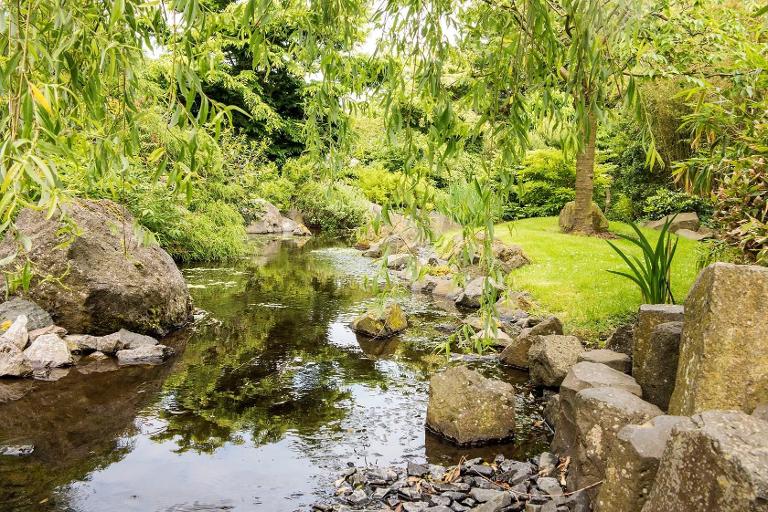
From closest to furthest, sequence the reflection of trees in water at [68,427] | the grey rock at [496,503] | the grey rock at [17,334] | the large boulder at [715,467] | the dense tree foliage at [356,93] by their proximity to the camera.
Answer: the dense tree foliage at [356,93] < the large boulder at [715,467] < the grey rock at [496,503] < the reflection of trees in water at [68,427] < the grey rock at [17,334]

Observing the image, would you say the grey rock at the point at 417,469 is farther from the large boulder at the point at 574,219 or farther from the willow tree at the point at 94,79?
the large boulder at the point at 574,219

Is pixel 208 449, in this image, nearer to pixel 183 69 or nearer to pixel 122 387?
pixel 122 387

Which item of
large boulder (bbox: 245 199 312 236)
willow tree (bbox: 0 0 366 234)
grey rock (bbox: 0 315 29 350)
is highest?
willow tree (bbox: 0 0 366 234)

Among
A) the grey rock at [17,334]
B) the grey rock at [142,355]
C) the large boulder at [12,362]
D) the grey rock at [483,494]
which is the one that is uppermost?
the grey rock at [17,334]

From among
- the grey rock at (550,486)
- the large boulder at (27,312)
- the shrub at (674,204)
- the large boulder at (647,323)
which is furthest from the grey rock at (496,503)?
the shrub at (674,204)

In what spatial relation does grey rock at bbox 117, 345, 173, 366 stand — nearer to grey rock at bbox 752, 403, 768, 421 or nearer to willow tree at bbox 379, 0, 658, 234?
willow tree at bbox 379, 0, 658, 234

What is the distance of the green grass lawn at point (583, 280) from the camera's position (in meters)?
10.0

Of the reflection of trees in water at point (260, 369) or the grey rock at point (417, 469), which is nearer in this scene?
the grey rock at point (417, 469)

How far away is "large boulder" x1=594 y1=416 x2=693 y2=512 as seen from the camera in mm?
3568

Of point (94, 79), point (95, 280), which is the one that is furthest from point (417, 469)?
point (95, 280)

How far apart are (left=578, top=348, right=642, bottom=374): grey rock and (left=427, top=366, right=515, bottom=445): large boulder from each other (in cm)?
104

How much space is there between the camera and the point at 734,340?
3904 mm

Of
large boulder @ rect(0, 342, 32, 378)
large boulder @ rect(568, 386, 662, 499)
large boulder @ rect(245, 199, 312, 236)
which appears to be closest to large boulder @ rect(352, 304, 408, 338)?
large boulder @ rect(0, 342, 32, 378)

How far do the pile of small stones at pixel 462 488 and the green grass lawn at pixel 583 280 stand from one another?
365 cm
